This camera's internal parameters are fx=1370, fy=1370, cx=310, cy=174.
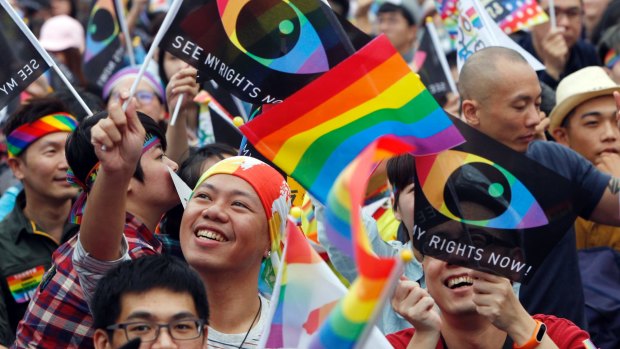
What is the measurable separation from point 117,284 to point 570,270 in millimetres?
2400

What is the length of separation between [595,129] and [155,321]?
3718 millimetres

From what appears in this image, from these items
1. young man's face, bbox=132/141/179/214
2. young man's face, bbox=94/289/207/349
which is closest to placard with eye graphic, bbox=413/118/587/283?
young man's face, bbox=94/289/207/349

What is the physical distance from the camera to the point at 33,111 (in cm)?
727

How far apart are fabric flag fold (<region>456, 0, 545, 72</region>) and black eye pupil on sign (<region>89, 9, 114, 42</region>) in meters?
3.12

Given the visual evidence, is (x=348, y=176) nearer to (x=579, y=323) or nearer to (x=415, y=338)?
(x=415, y=338)

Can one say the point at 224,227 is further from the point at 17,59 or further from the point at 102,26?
the point at 102,26

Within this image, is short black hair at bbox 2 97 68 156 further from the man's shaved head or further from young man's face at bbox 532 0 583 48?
young man's face at bbox 532 0 583 48

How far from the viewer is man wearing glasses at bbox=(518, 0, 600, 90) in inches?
354

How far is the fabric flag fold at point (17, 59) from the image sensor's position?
19.8 ft

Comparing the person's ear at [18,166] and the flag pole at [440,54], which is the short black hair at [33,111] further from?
the flag pole at [440,54]

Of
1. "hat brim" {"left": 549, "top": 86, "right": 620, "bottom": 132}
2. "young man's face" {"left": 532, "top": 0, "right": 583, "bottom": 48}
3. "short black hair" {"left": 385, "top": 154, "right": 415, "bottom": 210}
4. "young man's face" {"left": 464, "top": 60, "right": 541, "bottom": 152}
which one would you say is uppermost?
"short black hair" {"left": 385, "top": 154, "right": 415, "bottom": 210}

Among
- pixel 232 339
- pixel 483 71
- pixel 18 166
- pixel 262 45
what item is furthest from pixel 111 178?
pixel 18 166

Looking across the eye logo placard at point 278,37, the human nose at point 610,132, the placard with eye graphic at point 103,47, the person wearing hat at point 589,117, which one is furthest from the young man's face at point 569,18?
the eye logo placard at point 278,37

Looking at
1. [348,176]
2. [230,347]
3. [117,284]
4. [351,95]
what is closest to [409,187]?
[351,95]
